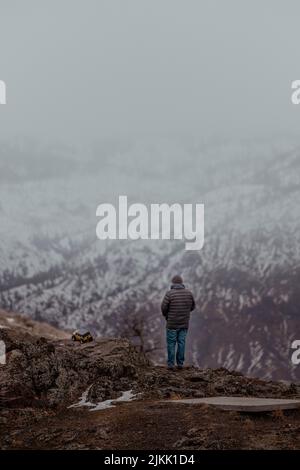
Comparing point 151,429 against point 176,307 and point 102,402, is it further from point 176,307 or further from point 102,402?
point 176,307

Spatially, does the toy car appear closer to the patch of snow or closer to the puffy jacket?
the puffy jacket

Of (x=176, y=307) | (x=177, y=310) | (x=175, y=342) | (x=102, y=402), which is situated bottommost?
(x=102, y=402)

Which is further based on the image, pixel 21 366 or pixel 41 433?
pixel 21 366

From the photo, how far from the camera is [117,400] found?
18.1 meters

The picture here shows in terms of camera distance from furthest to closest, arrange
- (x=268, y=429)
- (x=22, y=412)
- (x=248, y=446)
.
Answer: (x=22, y=412) < (x=268, y=429) < (x=248, y=446)

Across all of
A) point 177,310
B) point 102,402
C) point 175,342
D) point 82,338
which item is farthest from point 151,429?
point 82,338

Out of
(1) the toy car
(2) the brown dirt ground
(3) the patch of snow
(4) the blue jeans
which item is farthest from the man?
(2) the brown dirt ground

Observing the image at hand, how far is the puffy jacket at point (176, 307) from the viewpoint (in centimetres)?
2267

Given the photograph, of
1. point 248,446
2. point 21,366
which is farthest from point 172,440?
point 21,366

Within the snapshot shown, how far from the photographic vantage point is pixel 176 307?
74.3 ft

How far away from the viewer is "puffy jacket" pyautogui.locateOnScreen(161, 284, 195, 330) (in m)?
22.7
